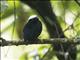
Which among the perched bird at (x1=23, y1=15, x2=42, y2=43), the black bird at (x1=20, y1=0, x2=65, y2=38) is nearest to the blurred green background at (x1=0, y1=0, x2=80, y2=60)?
the black bird at (x1=20, y1=0, x2=65, y2=38)

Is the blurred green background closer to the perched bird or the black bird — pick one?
the black bird

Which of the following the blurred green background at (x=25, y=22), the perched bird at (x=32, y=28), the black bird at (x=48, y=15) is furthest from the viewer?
the black bird at (x=48, y=15)

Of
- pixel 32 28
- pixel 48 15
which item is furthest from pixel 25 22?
pixel 32 28

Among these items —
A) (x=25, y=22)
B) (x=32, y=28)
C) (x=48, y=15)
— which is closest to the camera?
(x=32, y=28)

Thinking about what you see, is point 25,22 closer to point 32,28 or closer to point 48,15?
point 48,15

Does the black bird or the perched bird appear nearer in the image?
the perched bird

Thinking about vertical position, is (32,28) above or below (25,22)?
above

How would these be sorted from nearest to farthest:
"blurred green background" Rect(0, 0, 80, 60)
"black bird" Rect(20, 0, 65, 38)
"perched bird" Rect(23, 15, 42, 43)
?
"perched bird" Rect(23, 15, 42, 43) < "blurred green background" Rect(0, 0, 80, 60) < "black bird" Rect(20, 0, 65, 38)

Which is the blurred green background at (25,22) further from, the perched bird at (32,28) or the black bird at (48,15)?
the perched bird at (32,28)

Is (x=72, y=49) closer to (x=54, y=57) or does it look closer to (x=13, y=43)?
(x=54, y=57)

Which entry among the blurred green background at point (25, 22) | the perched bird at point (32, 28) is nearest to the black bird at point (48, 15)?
the blurred green background at point (25, 22)

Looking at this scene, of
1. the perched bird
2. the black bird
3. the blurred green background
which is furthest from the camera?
the black bird

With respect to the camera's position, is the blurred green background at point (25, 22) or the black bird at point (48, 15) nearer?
the blurred green background at point (25, 22)

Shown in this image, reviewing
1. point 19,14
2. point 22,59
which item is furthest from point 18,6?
point 22,59
